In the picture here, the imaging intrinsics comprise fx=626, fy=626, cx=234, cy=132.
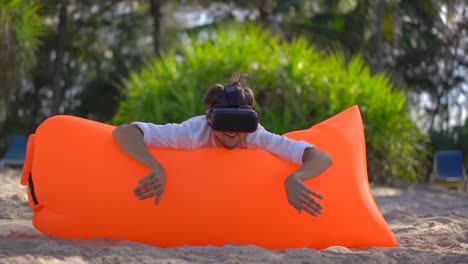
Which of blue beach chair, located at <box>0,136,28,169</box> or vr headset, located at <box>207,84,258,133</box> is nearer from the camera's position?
vr headset, located at <box>207,84,258,133</box>

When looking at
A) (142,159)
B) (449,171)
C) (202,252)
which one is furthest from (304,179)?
(449,171)

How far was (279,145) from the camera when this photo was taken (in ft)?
9.92

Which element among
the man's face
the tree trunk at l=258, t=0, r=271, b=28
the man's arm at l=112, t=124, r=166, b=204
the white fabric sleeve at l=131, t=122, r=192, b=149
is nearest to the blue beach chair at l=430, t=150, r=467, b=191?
the man's face

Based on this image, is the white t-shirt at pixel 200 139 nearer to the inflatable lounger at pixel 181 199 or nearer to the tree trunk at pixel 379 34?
the inflatable lounger at pixel 181 199

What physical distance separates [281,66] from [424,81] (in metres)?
19.7

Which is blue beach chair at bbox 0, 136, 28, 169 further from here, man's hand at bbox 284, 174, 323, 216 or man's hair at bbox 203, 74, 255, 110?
man's hand at bbox 284, 174, 323, 216

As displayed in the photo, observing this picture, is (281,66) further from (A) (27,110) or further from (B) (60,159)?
(A) (27,110)

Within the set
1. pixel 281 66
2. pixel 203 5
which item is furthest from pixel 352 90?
pixel 203 5

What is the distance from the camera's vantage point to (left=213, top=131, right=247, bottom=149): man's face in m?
2.94

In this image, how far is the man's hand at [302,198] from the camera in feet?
9.01

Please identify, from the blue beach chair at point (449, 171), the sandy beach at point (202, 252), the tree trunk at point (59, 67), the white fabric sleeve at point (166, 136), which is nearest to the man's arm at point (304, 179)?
the sandy beach at point (202, 252)

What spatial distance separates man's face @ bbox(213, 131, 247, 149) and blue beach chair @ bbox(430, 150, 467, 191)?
8.82m

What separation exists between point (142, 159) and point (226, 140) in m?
0.41

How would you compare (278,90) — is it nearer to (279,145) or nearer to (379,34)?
(279,145)
